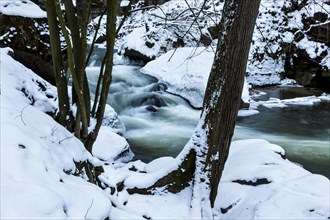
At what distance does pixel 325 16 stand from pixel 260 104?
18.4ft

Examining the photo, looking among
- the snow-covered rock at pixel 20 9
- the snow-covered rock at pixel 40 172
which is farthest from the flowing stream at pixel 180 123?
the snow-covered rock at pixel 40 172

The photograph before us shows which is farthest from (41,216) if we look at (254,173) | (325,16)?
(325,16)

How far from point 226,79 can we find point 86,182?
5.45ft

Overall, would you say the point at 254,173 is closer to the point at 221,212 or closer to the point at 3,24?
the point at 221,212

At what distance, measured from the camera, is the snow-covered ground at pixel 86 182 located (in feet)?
6.02

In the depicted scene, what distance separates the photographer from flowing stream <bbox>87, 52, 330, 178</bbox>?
7.98 metres

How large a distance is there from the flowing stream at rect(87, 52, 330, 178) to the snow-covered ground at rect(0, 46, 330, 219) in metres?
3.16

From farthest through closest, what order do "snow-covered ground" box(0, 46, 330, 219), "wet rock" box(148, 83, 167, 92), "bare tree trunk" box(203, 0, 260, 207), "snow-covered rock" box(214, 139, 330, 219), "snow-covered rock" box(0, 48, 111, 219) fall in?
"wet rock" box(148, 83, 167, 92) < "snow-covered rock" box(214, 139, 330, 219) < "bare tree trunk" box(203, 0, 260, 207) < "snow-covered ground" box(0, 46, 330, 219) < "snow-covered rock" box(0, 48, 111, 219)

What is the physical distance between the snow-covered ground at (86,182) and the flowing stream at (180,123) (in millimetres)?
3164

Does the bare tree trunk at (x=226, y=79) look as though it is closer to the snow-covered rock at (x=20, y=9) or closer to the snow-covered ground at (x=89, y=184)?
the snow-covered ground at (x=89, y=184)

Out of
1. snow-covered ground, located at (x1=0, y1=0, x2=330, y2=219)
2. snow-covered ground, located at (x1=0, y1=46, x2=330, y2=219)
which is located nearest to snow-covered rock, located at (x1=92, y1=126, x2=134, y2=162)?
snow-covered ground, located at (x1=0, y1=0, x2=330, y2=219)

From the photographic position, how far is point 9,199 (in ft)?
5.54

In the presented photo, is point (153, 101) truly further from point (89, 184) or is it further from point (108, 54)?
point (89, 184)

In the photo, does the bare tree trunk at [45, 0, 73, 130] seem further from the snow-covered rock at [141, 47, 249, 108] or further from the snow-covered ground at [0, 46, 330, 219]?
the snow-covered rock at [141, 47, 249, 108]
